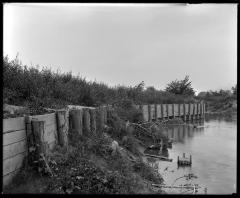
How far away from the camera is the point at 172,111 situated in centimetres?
2577

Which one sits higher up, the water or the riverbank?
the riverbank

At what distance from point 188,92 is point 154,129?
79.4 feet

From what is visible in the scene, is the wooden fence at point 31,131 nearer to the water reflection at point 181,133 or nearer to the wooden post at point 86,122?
the wooden post at point 86,122

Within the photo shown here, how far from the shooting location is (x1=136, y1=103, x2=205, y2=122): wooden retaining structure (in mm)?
19406

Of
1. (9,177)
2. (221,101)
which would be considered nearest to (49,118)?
(9,177)

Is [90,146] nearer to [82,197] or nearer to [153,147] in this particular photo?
[82,197]

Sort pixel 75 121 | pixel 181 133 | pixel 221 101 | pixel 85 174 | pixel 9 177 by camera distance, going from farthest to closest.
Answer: pixel 221 101, pixel 181 133, pixel 75 121, pixel 85 174, pixel 9 177

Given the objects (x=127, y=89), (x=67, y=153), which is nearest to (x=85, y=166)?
(x=67, y=153)

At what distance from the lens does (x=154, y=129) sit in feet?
44.8

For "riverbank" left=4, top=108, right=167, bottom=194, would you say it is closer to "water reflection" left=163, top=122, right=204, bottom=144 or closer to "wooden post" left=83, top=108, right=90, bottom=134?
"wooden post" left=83, top=108, right=90, bottom=134

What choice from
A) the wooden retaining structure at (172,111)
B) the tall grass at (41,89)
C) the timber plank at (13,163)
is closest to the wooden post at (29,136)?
the timber plank at (13,163)

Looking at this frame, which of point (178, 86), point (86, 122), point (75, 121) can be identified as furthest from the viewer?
point (178, 86)

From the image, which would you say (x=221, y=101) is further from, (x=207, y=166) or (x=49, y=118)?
(x=49, y=118)

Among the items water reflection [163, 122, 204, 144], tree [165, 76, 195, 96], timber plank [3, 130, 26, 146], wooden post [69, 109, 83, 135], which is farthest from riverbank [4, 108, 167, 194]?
tree [165, 76, 195, 96]
